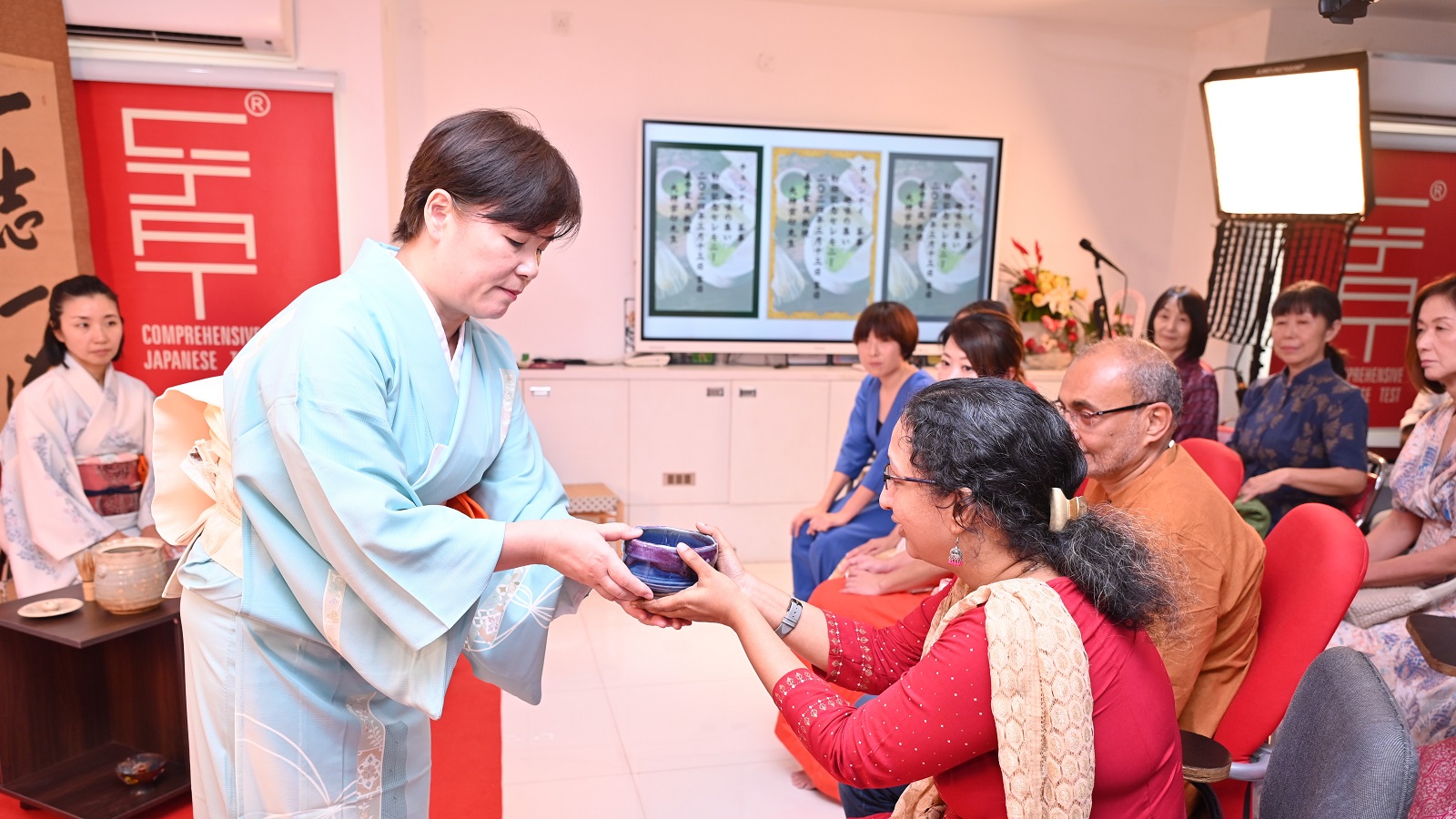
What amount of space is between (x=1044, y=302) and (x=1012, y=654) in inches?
165

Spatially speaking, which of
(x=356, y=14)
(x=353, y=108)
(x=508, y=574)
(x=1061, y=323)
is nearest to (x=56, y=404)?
(x=353, y=108)

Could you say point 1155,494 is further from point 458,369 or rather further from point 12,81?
point 12,81

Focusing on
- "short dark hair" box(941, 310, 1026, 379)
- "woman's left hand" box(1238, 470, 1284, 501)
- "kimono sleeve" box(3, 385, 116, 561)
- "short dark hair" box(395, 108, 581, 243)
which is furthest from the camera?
"woman's left hand" box(1238, 470, 1284, 501)

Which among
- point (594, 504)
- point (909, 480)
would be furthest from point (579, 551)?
point (594, 504)

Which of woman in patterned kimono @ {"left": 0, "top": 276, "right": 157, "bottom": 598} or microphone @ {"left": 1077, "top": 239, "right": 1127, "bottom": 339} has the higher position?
microphone @ {"left": 1077, "top": 239, "right": 1127, "bottom": 339}

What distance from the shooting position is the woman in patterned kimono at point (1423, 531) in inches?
90.2

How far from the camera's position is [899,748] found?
1.20m

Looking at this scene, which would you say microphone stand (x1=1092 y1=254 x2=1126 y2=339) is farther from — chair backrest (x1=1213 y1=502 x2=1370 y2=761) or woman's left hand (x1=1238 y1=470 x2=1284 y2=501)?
chair backrest (x1=1213 y1=502 x2=1370 y2=761)

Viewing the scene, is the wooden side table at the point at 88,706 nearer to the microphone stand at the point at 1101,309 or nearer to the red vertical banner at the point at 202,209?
the red vertical banner at the point at 202,209

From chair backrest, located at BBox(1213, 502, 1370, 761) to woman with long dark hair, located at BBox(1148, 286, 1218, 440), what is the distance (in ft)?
7.22

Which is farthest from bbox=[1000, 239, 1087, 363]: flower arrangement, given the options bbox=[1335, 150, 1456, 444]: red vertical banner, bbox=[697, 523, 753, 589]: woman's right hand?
bbox=[697, 523, 753, 589]: woman's right hand

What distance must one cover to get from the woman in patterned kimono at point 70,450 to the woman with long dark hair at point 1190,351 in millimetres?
3790

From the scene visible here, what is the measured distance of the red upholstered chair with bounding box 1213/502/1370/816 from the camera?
160 cm

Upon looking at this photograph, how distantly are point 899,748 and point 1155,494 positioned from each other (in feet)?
2.76
